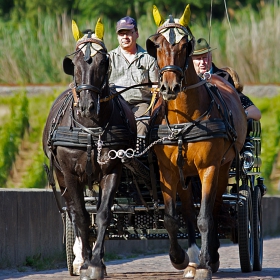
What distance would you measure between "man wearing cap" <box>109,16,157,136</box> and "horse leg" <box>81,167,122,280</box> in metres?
1.46

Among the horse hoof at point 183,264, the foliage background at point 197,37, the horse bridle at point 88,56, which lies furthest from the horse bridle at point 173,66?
the foliage background at point 197,37

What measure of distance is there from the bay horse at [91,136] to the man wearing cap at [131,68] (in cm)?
99

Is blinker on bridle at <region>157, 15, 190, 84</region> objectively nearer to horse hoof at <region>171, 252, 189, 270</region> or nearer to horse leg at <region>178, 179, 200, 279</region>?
horse leg at <region>178, 179, 200, 279</region>

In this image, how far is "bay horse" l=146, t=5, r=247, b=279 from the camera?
8.48 m

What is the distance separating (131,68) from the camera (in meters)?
10.1

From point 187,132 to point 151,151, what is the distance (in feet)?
1.72

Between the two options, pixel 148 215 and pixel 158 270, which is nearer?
pixel 148 215

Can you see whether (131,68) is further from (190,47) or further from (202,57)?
(190,47)

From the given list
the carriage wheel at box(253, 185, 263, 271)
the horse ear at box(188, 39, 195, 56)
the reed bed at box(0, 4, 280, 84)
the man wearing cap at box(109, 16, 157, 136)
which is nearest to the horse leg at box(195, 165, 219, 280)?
the horse ear at box(188, 39, 195, 56)

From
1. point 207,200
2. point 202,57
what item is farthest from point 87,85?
point 202,57

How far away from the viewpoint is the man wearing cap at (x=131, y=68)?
10.0 m

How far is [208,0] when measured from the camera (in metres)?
27.8

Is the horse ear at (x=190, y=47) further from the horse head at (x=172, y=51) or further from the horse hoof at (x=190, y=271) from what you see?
the horse hoof at (x=190, y=271)

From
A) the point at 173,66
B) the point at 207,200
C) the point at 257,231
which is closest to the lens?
the point at 173,66
